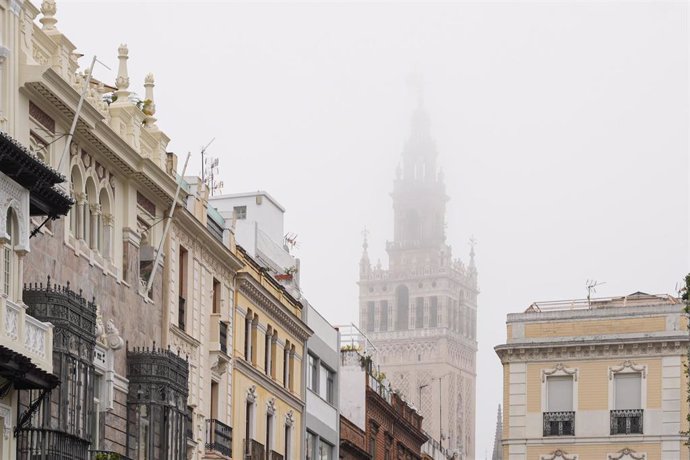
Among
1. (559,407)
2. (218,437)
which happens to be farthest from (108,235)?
(559,407)

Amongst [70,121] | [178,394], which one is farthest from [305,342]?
[70,121]

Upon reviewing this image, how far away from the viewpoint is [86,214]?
138ft

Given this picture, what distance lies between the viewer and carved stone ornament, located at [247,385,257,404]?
185 ft

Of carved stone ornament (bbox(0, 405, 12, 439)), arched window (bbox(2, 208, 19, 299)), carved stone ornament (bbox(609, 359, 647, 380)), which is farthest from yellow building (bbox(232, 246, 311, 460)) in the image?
carved stone ornament (bbox(0, 405, 12, 439))

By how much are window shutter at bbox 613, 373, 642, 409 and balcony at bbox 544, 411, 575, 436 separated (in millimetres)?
1967

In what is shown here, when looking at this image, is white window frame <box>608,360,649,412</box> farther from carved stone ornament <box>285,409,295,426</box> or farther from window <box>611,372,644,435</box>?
carved stone ornament <box>285,409,295,426</box>

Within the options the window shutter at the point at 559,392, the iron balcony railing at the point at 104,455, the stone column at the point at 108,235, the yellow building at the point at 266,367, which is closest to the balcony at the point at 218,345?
the yellow building at the point at 266,367

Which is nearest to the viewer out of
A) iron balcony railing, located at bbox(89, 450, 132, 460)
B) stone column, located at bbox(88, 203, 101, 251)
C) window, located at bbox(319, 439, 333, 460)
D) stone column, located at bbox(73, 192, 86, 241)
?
iron balcony railing, located at bbox(89, 450, 132, 460)

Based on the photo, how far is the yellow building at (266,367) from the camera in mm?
55531

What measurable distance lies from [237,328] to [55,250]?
54.1 ft

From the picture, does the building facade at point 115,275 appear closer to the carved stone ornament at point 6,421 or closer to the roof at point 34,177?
the carved stone ornament at point 6,421

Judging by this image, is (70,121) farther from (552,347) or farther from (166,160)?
(552,347)

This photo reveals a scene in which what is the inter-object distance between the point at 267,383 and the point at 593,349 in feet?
68.3

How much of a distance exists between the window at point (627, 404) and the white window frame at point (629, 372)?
0.26 feet
